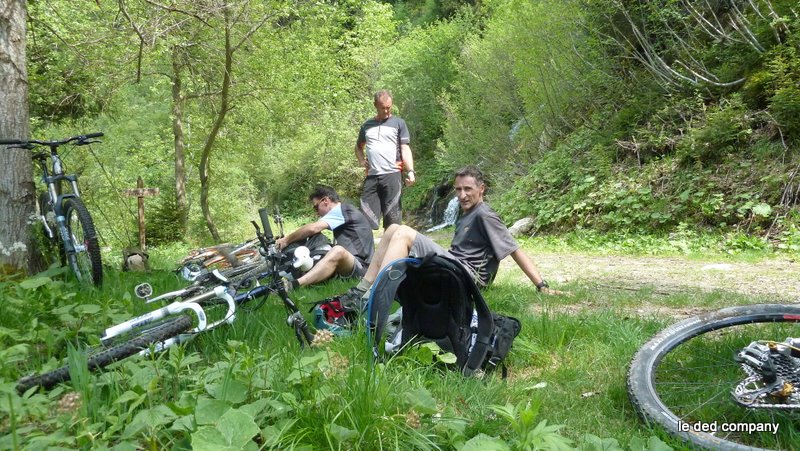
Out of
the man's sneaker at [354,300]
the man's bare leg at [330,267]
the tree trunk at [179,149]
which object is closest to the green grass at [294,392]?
the man's sneaker at [354,300]

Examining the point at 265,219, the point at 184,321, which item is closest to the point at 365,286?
the point at 265,219

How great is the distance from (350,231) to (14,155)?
10.2ft

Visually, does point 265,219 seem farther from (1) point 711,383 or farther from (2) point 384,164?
(2) point 384,164

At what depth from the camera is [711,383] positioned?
8.91 ft

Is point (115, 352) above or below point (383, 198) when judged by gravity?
above

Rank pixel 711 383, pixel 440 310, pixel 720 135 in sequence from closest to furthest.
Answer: pixel 711 383 < pixel 440 310 < pixel 720 135

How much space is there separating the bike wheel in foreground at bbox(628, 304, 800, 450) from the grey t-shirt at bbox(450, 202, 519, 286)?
199 cm

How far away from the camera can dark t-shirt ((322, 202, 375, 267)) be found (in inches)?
245

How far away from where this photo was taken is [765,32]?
9516 millimetres

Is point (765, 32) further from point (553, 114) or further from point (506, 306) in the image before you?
point (506, 306)

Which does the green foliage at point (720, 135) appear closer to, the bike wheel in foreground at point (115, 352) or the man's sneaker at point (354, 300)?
the man's sneaker at point (354, 300)

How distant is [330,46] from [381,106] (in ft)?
38.1

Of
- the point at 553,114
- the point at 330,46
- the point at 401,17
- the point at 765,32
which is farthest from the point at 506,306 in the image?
the point at 401,17

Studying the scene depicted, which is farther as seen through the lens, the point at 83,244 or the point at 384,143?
the point at 384,143
